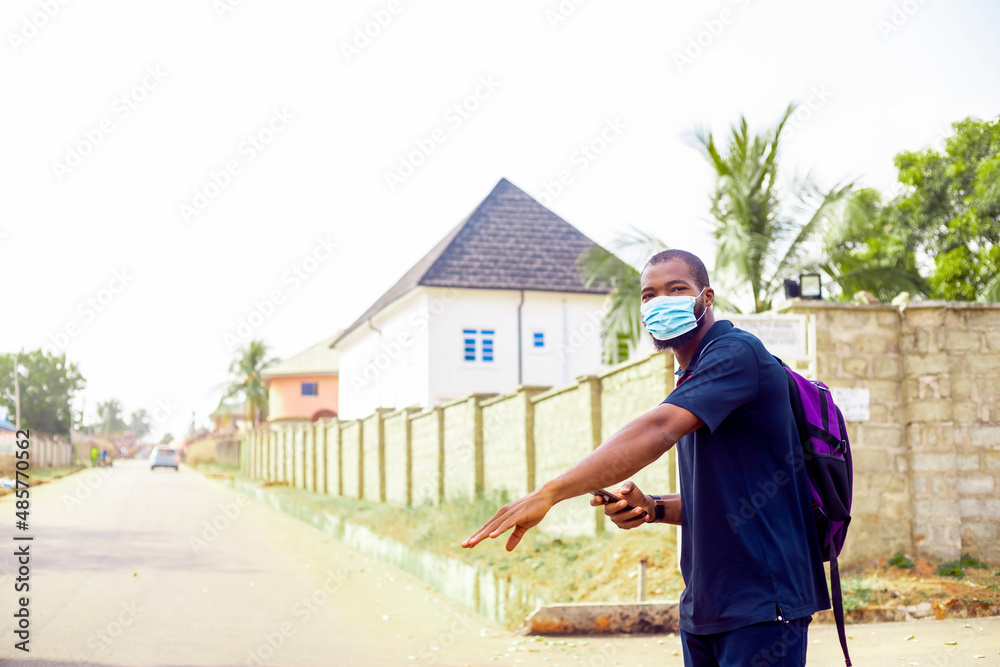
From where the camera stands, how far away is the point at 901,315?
9.98 metres

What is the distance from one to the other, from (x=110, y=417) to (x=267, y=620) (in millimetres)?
172765

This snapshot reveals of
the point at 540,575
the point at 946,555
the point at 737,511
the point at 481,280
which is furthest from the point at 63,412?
the point at 737,511

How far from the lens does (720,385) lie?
236cm

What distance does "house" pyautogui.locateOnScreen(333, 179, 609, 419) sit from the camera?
33406mm

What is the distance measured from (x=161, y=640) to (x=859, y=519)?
22.3 feet

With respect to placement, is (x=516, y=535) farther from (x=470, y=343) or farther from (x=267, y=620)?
(x=470, y=343)

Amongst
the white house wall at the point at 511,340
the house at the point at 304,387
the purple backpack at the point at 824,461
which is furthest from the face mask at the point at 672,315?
the house at the point at 304,387

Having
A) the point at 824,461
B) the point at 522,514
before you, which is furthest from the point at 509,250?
the point at 522,514

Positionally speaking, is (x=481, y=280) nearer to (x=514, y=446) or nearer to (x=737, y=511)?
(x=514, y=446)

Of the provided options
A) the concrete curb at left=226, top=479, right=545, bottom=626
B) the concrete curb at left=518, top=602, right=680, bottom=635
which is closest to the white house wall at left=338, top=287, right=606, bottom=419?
the concrete curb at left=226, top=479, right=545, bottom=626

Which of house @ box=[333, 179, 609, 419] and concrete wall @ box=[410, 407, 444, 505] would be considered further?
house @ box=[333, 179, 609, 419]

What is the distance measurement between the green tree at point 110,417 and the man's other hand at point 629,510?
165m
